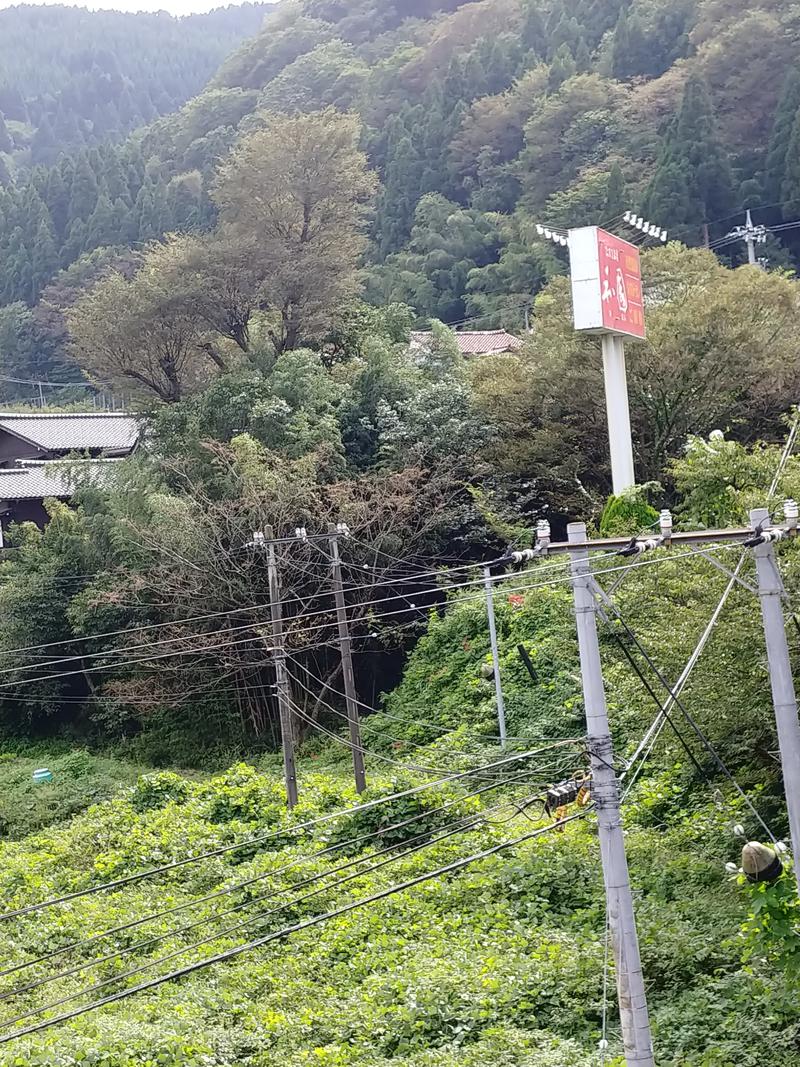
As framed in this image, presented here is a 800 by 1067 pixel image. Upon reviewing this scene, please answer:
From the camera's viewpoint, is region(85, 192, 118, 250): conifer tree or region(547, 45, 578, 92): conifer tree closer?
region(547, 45, 578, 92): conifer tree

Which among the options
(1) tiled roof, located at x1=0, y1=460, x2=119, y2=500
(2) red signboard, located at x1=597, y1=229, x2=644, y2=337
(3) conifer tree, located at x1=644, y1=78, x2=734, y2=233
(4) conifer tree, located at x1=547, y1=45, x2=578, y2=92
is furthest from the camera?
(4) conifer tree, located at x1=547, y1=45, x2=578, y2=92

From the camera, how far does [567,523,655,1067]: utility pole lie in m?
7.21

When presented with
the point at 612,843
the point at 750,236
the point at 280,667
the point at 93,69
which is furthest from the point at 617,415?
the point at 93,69

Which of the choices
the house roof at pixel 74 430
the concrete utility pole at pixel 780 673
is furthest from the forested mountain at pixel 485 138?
the concrete utility pole at pixel 780 673

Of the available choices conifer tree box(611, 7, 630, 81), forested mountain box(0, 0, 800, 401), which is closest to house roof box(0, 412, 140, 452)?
forested mountain box(0, 0, 800, 401)

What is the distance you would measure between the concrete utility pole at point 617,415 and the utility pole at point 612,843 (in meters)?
11.8

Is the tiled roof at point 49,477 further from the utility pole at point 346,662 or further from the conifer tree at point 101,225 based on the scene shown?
the conifer tree at point 101,225

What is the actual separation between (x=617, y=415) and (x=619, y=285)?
7.02 feet

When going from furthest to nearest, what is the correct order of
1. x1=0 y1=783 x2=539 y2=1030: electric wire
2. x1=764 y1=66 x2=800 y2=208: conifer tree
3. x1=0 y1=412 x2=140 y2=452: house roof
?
x1=764 y1=66 x2=800 y2=208: conifer tree
x1=0 y1=412 x2=140 y2=452: house roof
x1=0 y1=783 x2=539 y2=1030: electric wire

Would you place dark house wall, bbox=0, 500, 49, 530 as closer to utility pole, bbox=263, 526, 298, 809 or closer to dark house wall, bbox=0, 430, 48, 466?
dark house wall, bbox=0, 430, 48, 466

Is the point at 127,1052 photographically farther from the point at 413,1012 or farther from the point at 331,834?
the point at 331,834

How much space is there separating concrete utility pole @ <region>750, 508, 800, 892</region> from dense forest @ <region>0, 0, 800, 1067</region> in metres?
0.32

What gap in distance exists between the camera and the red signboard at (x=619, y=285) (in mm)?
18312

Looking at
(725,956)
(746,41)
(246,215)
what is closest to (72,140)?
(746,41)
